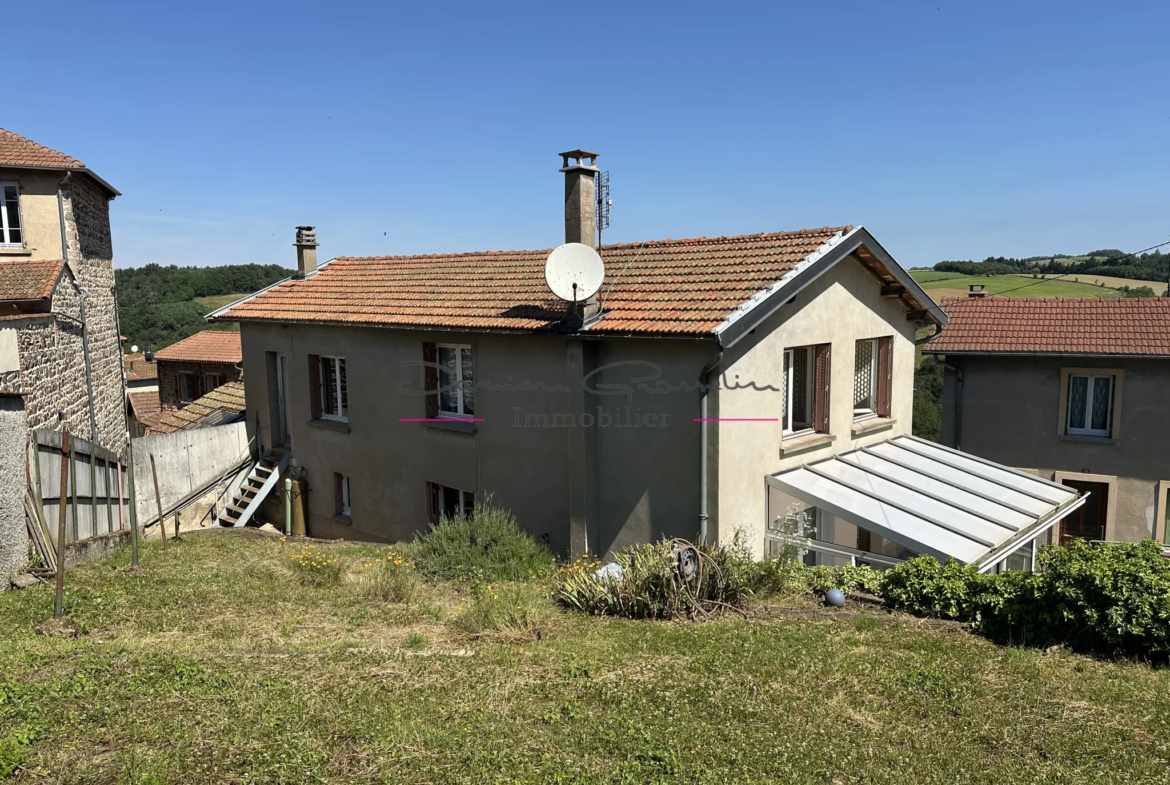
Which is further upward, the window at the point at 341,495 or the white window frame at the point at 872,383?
the white window frame at the point at 872,383

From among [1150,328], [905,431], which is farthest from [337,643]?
[1150,328]

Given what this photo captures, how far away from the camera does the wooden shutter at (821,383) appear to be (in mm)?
13695

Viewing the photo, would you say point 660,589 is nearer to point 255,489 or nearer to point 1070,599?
point 1070,599

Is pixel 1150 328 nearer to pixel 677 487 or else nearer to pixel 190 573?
pixel 677 487

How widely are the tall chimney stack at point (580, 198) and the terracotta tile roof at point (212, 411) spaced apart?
14.6m

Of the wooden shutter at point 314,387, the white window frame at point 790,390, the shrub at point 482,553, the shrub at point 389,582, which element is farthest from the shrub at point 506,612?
the wooden shutter at point 314,387


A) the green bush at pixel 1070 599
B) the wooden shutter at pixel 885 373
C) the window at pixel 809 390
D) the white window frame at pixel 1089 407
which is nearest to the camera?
the green bush at pixel 1070 599

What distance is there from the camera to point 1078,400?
64.1 feet

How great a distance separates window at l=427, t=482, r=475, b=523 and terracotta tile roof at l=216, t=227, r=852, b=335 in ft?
12.0

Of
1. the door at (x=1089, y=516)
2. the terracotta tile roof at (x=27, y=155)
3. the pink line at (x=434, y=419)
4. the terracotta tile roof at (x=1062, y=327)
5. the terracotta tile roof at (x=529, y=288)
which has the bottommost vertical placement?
the door at (x=1089, y=516)

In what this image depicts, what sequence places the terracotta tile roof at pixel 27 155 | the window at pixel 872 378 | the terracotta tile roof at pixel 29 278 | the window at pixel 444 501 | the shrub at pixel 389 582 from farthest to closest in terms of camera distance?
1. the terracotta tile roof at pixel 27 155
2. the terracotta tile roof at pixel 29 278
3. the window at pixel 444 501
4. the window at pixel 872 378
5. the shrub at pixel 389 582

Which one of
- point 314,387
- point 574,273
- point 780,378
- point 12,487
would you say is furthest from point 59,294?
point 780,378

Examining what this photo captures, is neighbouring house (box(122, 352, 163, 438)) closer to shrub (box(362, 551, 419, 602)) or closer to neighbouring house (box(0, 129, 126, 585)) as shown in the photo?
neighbouring house (box(0, 129, 126, 585))

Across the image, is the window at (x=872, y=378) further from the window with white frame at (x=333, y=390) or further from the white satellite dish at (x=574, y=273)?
the window with white frame at (x=333, y=390)
